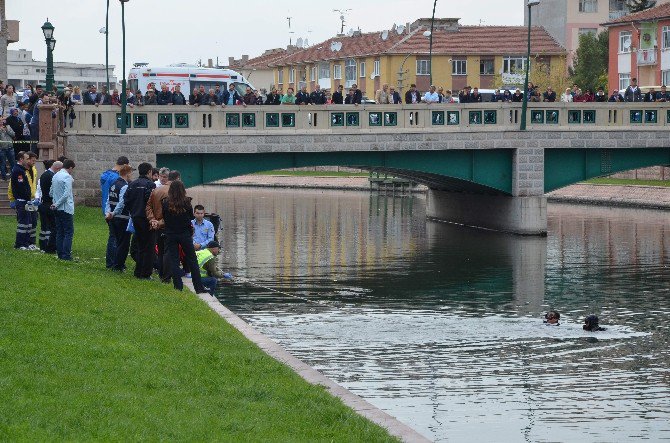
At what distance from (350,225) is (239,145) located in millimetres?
13915

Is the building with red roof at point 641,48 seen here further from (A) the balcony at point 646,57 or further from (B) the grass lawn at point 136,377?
(B) the grass lawn at point 136,377

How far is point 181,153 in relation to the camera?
44188 millimetres

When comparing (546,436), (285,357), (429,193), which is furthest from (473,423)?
(429,193)

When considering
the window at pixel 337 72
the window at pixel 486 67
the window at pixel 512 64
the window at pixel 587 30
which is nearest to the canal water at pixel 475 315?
the window at pixel 512 64

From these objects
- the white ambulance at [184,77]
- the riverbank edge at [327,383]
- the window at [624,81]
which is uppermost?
the window at [624,81]

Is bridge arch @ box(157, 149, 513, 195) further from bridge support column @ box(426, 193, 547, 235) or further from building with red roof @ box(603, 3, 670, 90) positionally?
building with red roof @ box(603, 3, 670, 90)

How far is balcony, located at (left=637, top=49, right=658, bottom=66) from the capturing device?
89.4 metres

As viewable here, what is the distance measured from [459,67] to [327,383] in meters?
92.0

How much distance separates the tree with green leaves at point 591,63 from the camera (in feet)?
328

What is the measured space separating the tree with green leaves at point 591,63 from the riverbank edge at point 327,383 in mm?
81146

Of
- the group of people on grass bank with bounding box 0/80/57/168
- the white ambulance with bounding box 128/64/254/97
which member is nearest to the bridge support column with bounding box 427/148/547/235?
the white ambulance with bounding box 128/64/254/97

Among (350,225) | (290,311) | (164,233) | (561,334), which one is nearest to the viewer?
(164,233)

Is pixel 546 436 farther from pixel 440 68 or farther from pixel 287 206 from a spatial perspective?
pixel 440 68

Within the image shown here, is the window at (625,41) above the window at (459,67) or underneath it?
above
